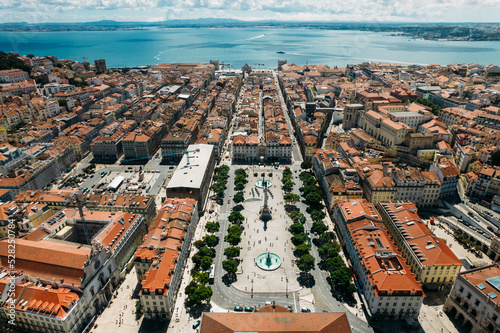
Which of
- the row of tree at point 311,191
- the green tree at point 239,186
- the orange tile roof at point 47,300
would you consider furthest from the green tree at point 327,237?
the orange tile roof at point 47,300

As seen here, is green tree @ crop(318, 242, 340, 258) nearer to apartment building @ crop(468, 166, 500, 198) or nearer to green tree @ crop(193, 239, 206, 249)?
green tree @ crop(193, 239, 206, 249)

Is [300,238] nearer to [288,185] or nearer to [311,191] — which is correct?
[311,191]

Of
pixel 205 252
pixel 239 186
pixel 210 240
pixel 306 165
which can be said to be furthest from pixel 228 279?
pixel 306 165

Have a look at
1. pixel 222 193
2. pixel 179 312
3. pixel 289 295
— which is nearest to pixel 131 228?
Answer: pixel 179 312

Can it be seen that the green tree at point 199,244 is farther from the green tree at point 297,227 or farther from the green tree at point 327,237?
the green tree at point 327,237

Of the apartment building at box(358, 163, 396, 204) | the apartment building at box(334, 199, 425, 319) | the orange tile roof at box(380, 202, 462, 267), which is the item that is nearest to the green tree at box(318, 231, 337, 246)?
the apartment building at box(334, 199, 425, 319)

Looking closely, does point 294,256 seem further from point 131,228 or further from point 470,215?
point 470,215
